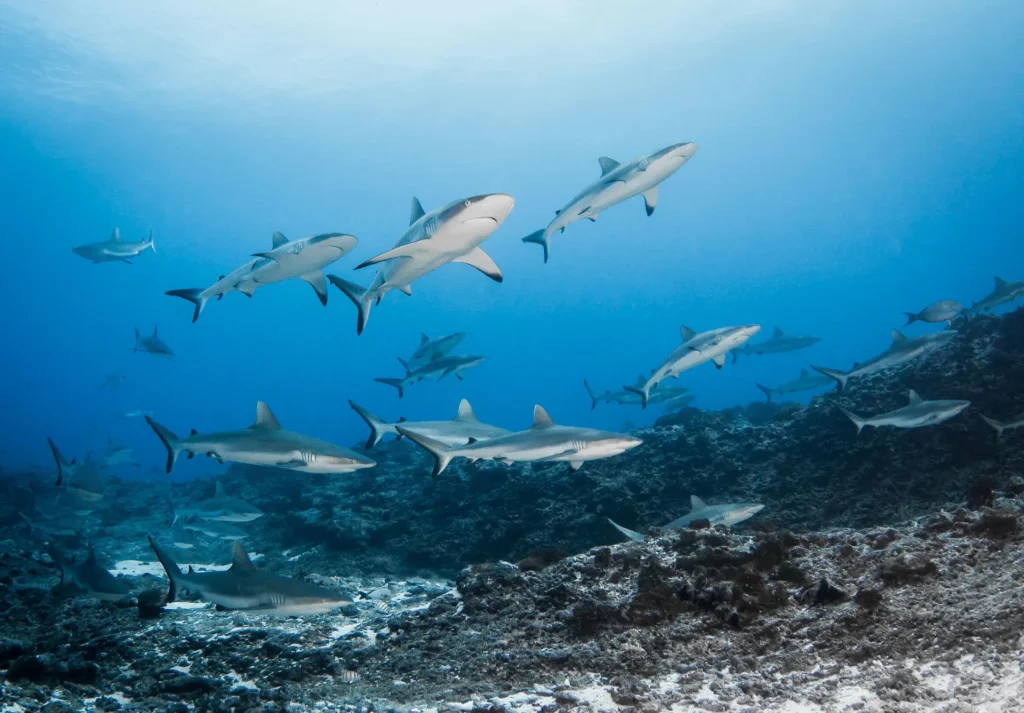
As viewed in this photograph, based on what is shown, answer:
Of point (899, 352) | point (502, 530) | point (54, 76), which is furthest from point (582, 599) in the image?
point (54, 76)

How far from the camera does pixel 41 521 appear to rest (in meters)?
14.4

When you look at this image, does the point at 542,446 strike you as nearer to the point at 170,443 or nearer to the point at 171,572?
the point at 171,572

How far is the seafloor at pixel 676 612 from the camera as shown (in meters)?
3.15

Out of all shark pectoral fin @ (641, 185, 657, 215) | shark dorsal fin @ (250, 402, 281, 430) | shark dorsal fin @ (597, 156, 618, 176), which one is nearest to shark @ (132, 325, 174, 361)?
shark dorsal fin @ (250, 402, 281, 430)

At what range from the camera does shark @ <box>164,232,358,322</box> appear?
6730mm

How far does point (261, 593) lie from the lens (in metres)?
4.99

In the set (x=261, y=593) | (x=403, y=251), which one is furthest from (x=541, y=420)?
(x=261, y=593)

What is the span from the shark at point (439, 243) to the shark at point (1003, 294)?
13.5m

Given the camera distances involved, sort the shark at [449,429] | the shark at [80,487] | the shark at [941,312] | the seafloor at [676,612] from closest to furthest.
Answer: the seafloor at [676,612] → the shark at [449,429] → the shark at [941,312] → the shark at [80,487]

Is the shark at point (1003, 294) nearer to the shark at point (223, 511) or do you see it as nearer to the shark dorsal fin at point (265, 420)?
the shark dorsal fin at point (265, 420)

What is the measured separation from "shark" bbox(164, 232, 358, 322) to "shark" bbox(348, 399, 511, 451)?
2.19 m

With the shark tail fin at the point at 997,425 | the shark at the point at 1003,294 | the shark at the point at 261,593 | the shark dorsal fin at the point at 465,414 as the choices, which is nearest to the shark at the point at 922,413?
the shark tail fin at the point at 997,425

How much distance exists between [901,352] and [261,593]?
11646 millimetres

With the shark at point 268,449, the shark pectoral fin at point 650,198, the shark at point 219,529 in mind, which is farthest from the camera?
the shark at point 219,529
